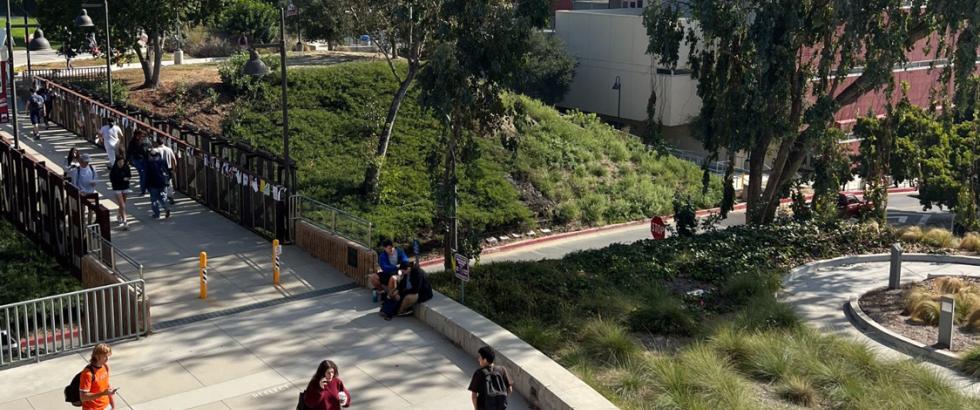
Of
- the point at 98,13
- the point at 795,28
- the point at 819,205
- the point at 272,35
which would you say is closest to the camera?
the point at 795,28

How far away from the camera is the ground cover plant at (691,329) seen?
11.7 m

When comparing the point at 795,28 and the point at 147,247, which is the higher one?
the point at 795,28

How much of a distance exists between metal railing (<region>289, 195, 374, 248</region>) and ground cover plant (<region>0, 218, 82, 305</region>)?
4.13 meters

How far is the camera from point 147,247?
18.6 metres

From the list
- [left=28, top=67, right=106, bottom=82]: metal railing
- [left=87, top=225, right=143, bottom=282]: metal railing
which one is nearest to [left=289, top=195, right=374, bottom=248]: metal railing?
[left=87, top=225, right=143, bottom=282]: metal railing

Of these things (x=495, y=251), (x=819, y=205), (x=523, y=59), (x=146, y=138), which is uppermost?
(x=523, y=59)

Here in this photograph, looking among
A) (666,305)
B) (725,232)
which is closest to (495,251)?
(725,232)

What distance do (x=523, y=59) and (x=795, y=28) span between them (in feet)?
23.2

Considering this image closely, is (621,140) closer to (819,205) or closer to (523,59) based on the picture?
(819,205)

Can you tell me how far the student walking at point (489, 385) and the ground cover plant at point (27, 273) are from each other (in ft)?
28.7

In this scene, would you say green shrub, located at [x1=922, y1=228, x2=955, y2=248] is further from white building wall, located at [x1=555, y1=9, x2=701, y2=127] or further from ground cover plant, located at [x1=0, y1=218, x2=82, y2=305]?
white building wall, located at [x1=555, y1=9, x2=701, y2=127]

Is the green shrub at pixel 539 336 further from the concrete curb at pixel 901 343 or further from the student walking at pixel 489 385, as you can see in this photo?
the concrete curb at pixel 901 343

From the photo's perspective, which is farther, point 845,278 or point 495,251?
point 495,251

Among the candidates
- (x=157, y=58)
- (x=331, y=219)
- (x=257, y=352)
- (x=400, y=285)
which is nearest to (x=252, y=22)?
(x=157, y=58)
